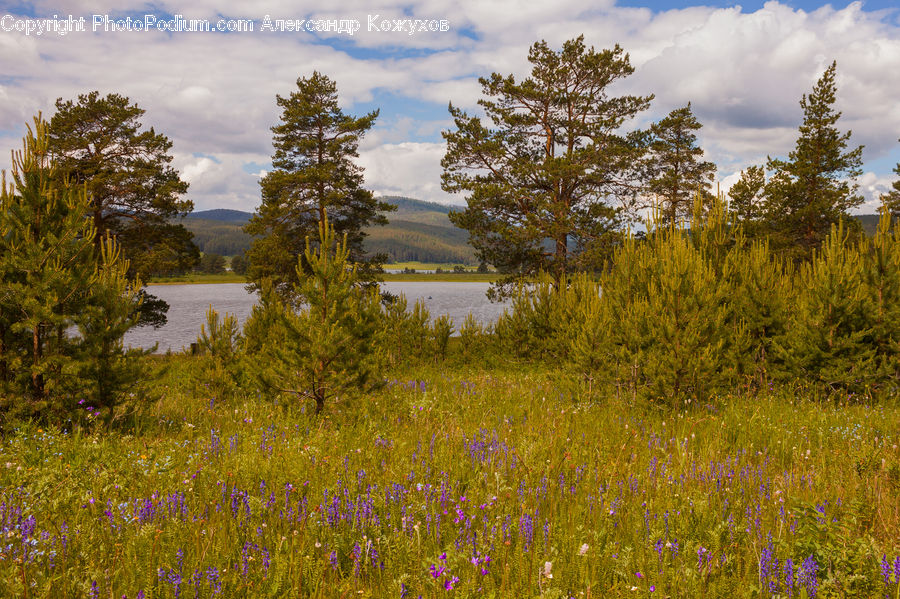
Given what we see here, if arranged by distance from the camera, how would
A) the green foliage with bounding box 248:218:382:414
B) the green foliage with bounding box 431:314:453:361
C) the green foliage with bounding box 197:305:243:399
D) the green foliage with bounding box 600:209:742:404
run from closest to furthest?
the green foliage with bounding box 248:218:382:414, the green foliage with bounding box 600:209:742:404, the green foliage with bounding box 197:305:243:399, the green foliage with bounding box 431:314:453:361

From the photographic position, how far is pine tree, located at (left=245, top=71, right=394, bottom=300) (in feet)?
84.4

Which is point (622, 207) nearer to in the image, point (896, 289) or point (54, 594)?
point (896, 289)

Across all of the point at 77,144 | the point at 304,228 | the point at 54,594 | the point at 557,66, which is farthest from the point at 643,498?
the point at 77,144

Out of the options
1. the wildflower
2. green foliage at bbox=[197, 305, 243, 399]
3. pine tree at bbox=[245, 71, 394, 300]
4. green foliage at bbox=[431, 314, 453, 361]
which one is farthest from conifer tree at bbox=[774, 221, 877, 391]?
pine tree at bbox=[245, 71, 394, 300]

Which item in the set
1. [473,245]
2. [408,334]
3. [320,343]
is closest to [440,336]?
[408,334]

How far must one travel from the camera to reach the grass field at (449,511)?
9.16 feet

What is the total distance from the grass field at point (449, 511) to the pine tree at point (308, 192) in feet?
65.8

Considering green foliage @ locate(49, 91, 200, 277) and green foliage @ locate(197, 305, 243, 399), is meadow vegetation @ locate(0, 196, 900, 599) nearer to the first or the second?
green foliage @ locate(197, 305, 243, 399)

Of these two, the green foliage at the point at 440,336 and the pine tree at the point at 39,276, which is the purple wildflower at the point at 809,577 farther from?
the green foliage at the point at 440,336

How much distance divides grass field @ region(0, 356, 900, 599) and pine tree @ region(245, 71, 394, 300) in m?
20.1

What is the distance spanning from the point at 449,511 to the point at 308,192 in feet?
82.0

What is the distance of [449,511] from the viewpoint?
379 centimetres

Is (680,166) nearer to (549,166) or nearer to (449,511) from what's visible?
(549,166)

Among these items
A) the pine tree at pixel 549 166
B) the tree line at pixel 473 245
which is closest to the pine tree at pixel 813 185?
the tree line at pixel 473 245
